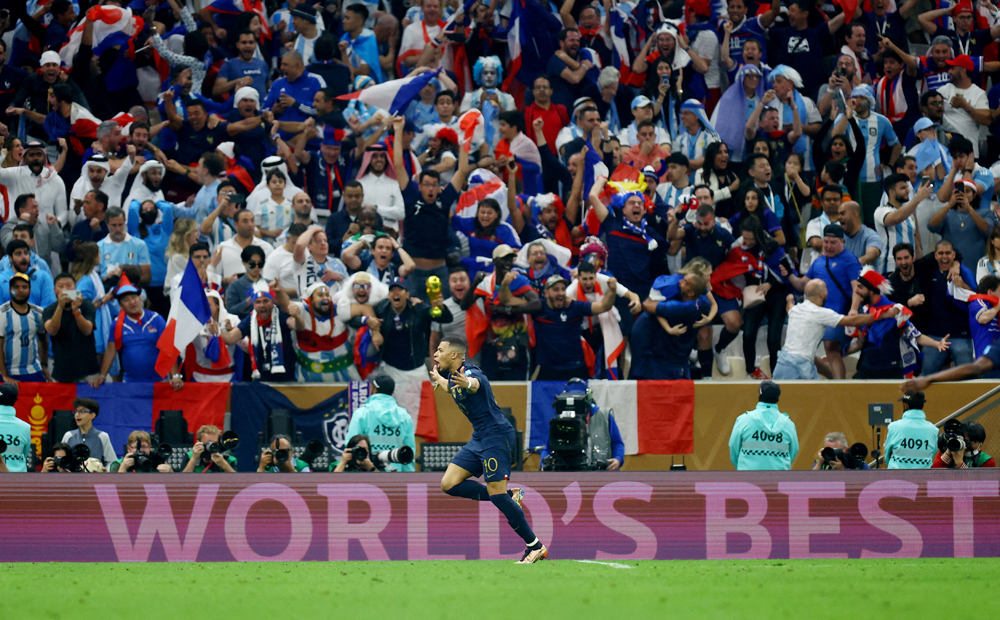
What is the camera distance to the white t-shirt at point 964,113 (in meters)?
15.8

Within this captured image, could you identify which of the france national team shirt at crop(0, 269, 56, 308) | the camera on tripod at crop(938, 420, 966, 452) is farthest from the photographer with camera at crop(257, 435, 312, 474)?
the camera on tripod at crop(938, 420, 966, 452)

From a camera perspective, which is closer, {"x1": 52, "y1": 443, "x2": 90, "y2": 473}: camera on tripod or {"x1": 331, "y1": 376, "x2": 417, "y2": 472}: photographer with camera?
{"x1": 52, "y1": 443, "x2": 90, "y2": 473}: camera on tripod

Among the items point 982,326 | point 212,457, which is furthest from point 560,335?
A: point 982,326

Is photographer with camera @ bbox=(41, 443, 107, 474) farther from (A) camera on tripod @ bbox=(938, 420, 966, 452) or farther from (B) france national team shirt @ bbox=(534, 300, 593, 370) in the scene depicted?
(A) camera on tripod @ bbox=(938, 420, 966, 452)

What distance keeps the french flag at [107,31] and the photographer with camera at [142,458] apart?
21.1 feet

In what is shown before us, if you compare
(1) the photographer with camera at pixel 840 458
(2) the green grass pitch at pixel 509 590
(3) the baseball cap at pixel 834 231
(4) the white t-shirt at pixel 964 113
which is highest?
(4) the white t-shirt at pixel 964 113

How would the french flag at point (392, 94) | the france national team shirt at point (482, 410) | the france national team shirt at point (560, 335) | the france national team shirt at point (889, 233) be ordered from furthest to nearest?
the french flag at point (392, 94), the france national team shirt at point (889, 233), the france national team shirt at point (560, 335), the france national team shirt at point (482, 410)

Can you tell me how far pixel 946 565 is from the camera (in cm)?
951

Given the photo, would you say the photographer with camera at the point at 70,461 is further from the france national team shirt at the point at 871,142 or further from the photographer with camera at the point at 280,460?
the france national team shirt at the point at 871,142

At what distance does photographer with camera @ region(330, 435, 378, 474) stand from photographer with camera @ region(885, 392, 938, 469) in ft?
16.1

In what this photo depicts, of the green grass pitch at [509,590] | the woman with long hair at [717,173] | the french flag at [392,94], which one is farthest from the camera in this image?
the french flag at [392,94]

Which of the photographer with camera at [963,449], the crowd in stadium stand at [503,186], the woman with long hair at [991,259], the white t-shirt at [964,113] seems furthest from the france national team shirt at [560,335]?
the white t-shirt at [964,113]

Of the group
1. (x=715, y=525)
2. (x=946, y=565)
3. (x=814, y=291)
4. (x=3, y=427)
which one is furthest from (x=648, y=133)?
(x=3, y=427)

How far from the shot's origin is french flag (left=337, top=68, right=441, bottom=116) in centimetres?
1518
